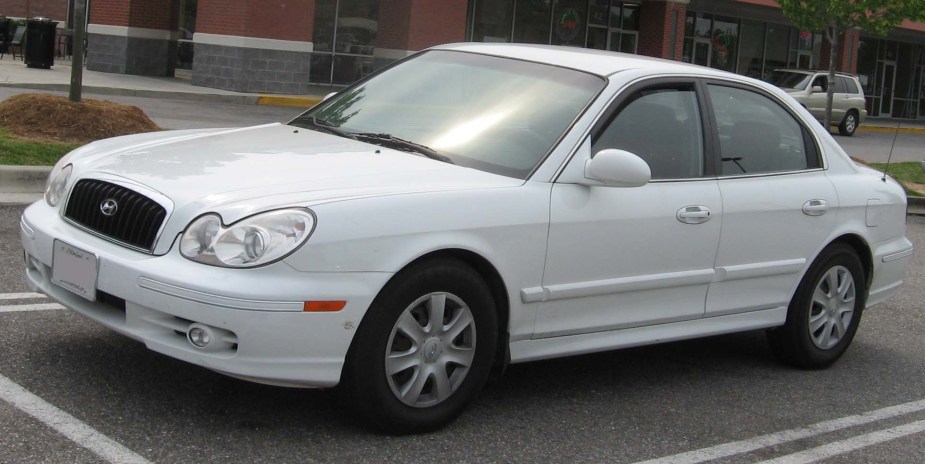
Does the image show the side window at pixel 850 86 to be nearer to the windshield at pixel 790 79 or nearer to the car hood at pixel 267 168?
the windshield at pixel 790 79

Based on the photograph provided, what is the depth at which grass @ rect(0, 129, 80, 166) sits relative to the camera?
386 inches

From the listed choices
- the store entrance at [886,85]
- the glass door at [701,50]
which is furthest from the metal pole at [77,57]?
the store entrance at [886,85]

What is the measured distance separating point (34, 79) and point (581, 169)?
723 inches

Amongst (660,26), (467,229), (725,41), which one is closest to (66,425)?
(467,229)

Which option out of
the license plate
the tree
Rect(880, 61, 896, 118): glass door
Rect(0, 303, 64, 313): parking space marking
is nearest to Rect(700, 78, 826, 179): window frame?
the license plate

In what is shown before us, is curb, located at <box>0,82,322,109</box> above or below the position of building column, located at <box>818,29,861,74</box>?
below

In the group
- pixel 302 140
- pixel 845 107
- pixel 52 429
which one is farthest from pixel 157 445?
pixel 845 107

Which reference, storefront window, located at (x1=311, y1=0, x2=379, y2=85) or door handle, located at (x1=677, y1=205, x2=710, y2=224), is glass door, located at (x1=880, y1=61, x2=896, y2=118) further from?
door handle, located at (x1=677, y1=205, x2=710, y2=224)

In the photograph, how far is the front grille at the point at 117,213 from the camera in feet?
14.2

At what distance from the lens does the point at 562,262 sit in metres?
4.91

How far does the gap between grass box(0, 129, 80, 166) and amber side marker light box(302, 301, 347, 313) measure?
6.43 metres

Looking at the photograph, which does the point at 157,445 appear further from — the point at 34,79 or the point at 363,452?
the point at 34,79

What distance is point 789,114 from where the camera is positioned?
20.8ft

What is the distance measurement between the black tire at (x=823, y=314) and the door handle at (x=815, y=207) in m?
0.24
